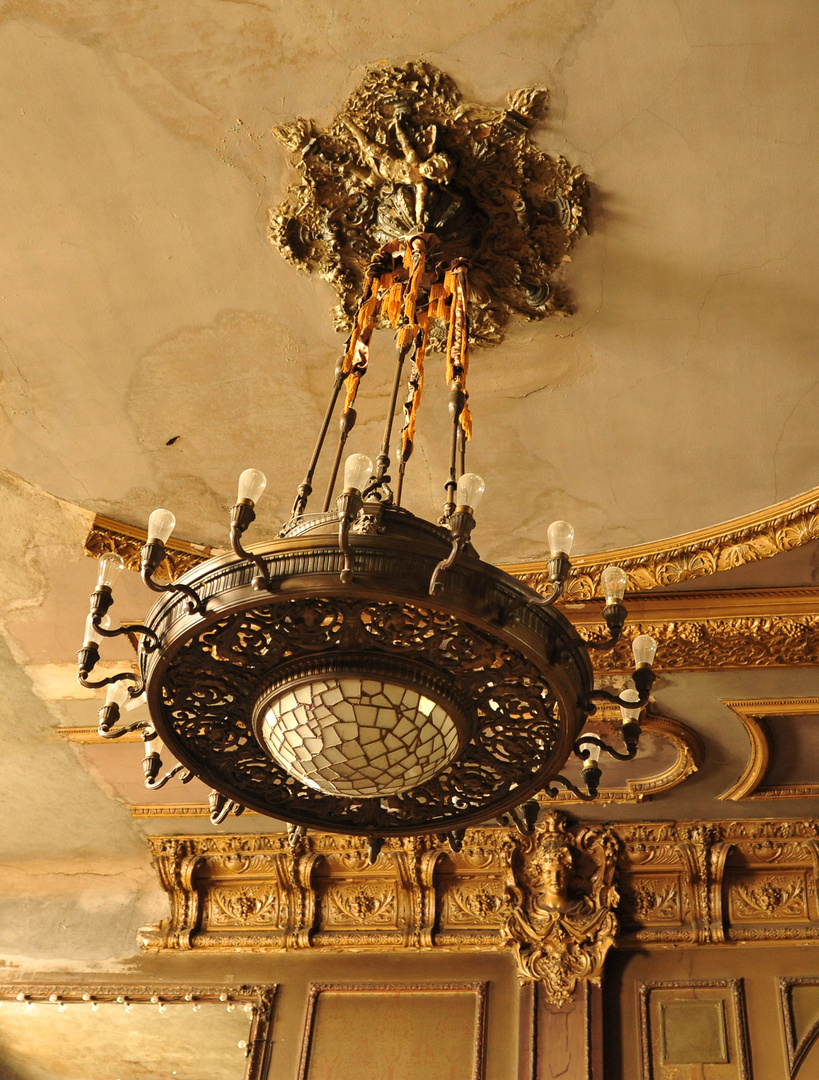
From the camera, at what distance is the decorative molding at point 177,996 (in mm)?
6762

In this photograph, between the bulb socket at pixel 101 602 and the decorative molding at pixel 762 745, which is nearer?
the bulb socket at pixel 101 602

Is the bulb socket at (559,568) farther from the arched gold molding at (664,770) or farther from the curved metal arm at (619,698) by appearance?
the arched gold molding at (664,770)

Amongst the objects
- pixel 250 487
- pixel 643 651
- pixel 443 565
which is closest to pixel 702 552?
pixel 643 651

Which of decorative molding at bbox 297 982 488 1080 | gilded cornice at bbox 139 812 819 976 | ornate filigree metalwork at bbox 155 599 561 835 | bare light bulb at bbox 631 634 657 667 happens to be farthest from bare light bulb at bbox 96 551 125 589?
decorative molding at bbox 297 982 488 1080

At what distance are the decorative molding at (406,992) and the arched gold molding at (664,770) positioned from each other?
1.18 meters

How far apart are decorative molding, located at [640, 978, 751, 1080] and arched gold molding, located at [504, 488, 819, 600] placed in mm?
→ 2623

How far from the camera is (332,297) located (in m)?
4.40

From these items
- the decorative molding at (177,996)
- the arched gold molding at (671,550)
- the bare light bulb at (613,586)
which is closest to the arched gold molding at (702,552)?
the arched gold molding at (671,550)

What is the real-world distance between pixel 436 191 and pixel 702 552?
214 centimetres

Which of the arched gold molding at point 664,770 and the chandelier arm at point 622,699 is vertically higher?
the arched gold molding at point 664,770

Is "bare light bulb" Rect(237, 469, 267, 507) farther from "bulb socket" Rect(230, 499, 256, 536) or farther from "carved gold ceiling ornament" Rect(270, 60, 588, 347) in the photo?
"carved gold ceiling ornament" Rect(270, 60, 588, 347)

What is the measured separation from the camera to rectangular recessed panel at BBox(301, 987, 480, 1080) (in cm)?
650

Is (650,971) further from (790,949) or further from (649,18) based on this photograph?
(649,18)

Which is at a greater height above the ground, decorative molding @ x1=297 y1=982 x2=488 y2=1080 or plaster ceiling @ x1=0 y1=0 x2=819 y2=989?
plaster ceiling @ x1=0 y1=0 x2=819 y2=989
